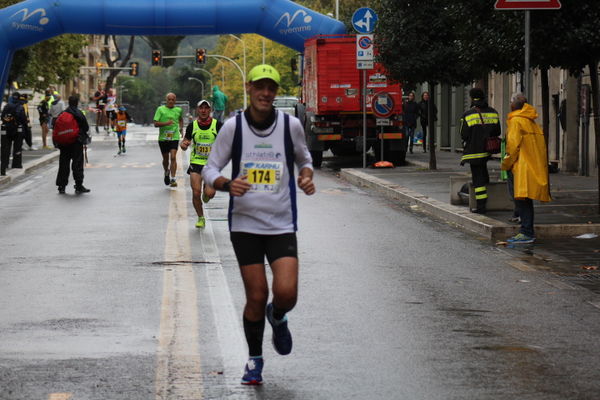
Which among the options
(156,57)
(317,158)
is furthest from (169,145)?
(156,57)

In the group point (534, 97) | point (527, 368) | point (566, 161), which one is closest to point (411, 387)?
point (527, 368)

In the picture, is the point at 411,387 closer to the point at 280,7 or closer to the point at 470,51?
the point at 470,51

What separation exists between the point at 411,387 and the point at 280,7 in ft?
92.5

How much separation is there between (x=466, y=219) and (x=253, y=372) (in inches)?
378

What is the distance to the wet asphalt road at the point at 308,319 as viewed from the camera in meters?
6.51

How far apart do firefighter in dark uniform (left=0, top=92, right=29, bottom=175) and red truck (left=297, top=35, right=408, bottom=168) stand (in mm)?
6905

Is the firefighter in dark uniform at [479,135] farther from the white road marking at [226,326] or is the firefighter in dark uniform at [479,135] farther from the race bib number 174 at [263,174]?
the race bib number 174 at [263,174]

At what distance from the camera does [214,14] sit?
3369 cm

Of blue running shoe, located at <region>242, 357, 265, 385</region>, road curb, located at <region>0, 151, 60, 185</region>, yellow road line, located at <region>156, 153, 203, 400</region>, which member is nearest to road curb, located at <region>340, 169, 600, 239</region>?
yellow road line, located at <region>156, 153, 203, 400</region>

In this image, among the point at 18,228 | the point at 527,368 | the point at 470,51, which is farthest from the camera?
the point at 470,51

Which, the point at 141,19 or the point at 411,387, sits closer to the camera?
the point at 411,387

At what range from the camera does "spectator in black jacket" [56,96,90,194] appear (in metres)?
22.1

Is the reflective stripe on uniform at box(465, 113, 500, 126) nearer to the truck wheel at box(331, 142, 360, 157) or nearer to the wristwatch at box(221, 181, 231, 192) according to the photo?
the wristwatch at box(221, 181, 231, 192)

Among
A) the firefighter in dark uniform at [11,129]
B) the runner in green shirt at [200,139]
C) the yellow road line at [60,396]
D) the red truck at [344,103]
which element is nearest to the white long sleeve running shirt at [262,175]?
the yellow road line at [60,396]
